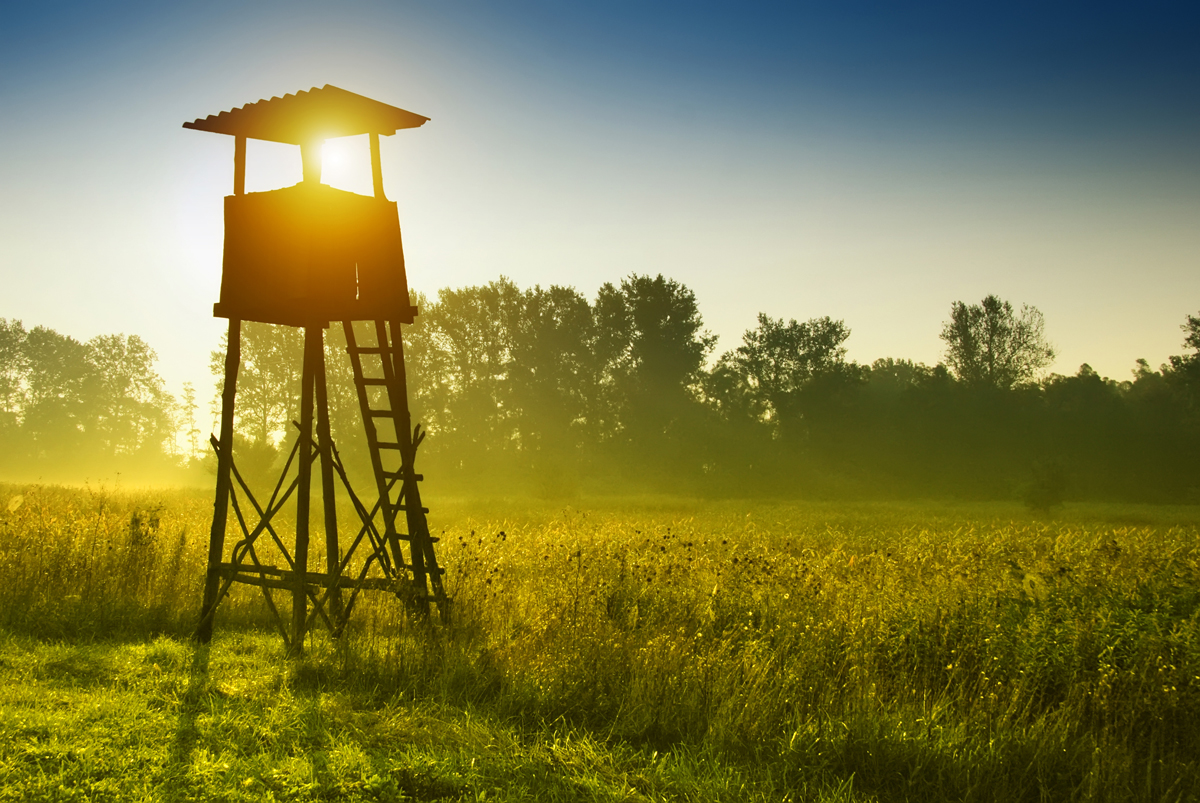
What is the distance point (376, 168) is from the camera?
8.04 metres

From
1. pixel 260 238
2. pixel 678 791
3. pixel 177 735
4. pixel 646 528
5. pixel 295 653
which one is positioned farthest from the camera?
pixel 646 528

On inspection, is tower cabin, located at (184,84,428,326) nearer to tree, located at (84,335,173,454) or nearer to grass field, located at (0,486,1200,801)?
grass field, located at (0,486,1200,801)

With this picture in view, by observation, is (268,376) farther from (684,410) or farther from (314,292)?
(314,292)

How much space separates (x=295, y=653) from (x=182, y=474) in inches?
2940

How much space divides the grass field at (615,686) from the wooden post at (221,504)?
36 cm

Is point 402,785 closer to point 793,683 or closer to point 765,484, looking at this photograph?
point 793,683

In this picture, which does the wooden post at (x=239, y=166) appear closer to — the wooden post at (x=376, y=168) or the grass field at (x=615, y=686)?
the wooden post at (x=376, y=168)

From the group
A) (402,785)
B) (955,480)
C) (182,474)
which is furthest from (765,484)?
(182,474)

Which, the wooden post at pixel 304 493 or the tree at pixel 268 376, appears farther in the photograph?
the tree at pixel 268 376

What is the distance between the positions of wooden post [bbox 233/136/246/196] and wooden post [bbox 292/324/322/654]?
184cm

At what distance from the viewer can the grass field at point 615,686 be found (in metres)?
4.25

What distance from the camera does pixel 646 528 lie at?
15.7 m

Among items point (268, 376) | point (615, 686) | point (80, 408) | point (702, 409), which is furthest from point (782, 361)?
point (80, 408)

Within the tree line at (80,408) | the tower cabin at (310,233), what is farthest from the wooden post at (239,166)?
the tree line at (80,408)
